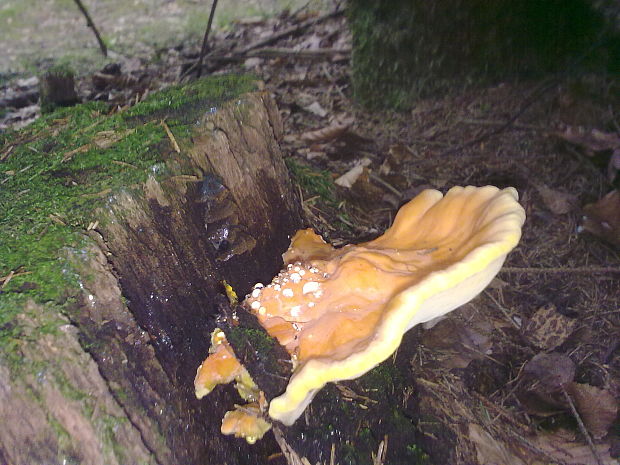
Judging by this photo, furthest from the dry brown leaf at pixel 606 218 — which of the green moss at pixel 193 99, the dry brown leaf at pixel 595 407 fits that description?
the green moss at pixel 193 99

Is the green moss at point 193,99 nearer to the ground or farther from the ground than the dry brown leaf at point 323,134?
farther from the ground

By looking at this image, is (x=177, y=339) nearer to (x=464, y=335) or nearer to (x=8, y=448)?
(x=8, y=448)

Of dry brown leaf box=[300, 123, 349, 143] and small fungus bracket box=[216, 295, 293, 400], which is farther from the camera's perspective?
dry brown leaf box=[300, 123, 349, 143]

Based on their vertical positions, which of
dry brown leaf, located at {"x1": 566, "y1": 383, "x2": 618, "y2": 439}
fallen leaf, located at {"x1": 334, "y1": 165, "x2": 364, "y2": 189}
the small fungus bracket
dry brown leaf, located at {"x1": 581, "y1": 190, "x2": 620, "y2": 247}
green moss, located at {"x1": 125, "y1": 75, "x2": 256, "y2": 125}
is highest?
green moss, located at {"x1": 125, "y1": 75, "x2": 256, "y2": 125}

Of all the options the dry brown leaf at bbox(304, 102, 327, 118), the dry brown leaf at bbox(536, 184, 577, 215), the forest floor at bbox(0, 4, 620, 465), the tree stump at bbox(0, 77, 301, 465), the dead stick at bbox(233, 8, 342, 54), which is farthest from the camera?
the dead stick at bbox(233, 8, 342, 54)

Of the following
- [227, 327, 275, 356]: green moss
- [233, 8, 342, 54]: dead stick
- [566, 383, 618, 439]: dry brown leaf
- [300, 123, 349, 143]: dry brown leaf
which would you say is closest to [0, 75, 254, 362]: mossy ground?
[227, 327, 275, 356]: green moss

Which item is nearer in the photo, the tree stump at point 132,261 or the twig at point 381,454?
the tree stump at point 132,261

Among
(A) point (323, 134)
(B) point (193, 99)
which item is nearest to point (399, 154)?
(A) point (323, 134)

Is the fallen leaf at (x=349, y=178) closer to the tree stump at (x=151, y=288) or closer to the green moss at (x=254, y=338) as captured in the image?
the tree stump at (x=151, y=288)

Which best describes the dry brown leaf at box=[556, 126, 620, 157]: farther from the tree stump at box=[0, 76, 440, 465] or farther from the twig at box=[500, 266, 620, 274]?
the tree stump at box=[0, 76, 440, 465]
